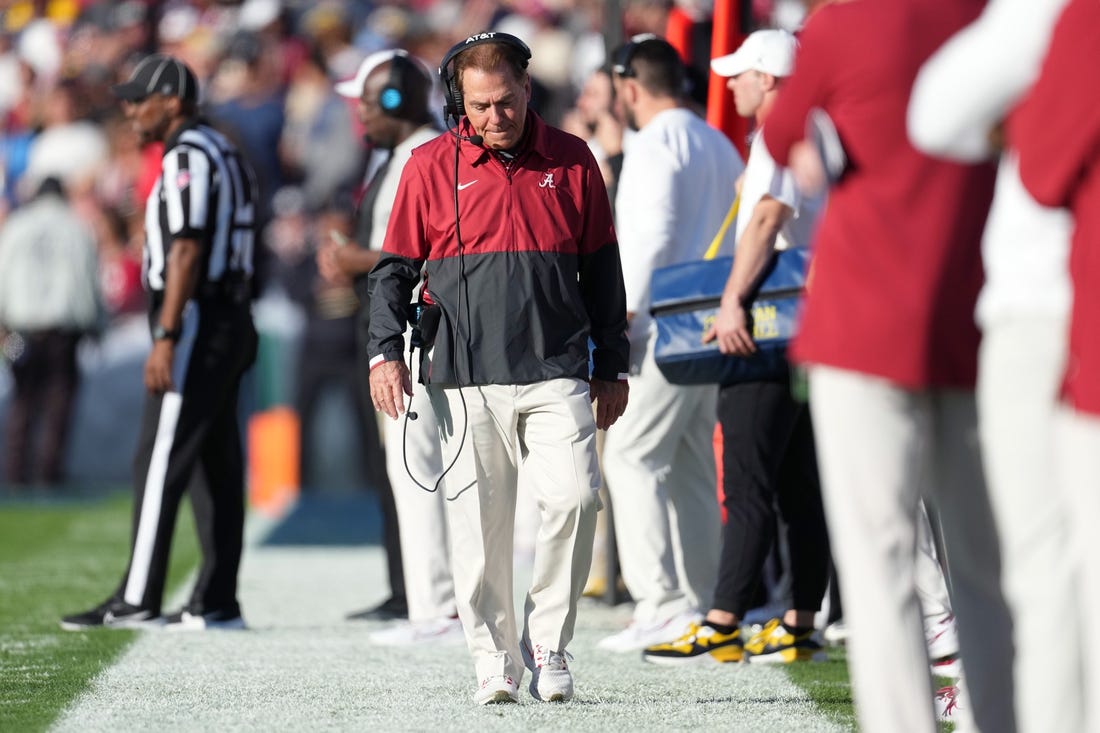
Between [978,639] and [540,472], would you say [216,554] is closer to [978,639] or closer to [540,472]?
[540,472]

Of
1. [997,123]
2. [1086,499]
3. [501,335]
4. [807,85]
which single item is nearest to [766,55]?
[501,335]

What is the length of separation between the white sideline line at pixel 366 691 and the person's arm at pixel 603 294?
940 millimetres

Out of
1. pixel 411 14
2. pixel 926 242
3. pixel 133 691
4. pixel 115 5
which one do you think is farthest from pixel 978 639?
pixel 115 5

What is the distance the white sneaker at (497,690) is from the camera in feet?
18.4

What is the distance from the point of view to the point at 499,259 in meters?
5.57

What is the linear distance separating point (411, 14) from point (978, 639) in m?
15.9

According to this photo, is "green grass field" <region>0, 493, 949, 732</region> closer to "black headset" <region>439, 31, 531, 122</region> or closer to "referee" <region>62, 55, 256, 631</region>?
"referee" <region>62, 55, 256, 631</region>

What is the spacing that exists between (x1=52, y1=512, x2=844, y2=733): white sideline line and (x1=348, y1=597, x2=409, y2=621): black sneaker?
120mm

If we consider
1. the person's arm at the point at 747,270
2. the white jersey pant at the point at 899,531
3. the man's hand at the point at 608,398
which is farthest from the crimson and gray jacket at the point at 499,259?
the white jersey pant at the point at 899,531

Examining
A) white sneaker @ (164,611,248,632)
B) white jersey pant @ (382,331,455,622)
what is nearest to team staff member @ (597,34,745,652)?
white jersey pant @ (382,331,455,622)

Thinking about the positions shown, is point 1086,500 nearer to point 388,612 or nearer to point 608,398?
point 608,398

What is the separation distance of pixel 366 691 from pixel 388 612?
2.21 metres

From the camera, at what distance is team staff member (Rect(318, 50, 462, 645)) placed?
7434 millimetres

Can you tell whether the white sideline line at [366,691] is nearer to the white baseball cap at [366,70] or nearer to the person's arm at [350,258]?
the person's arm at [350,258]
